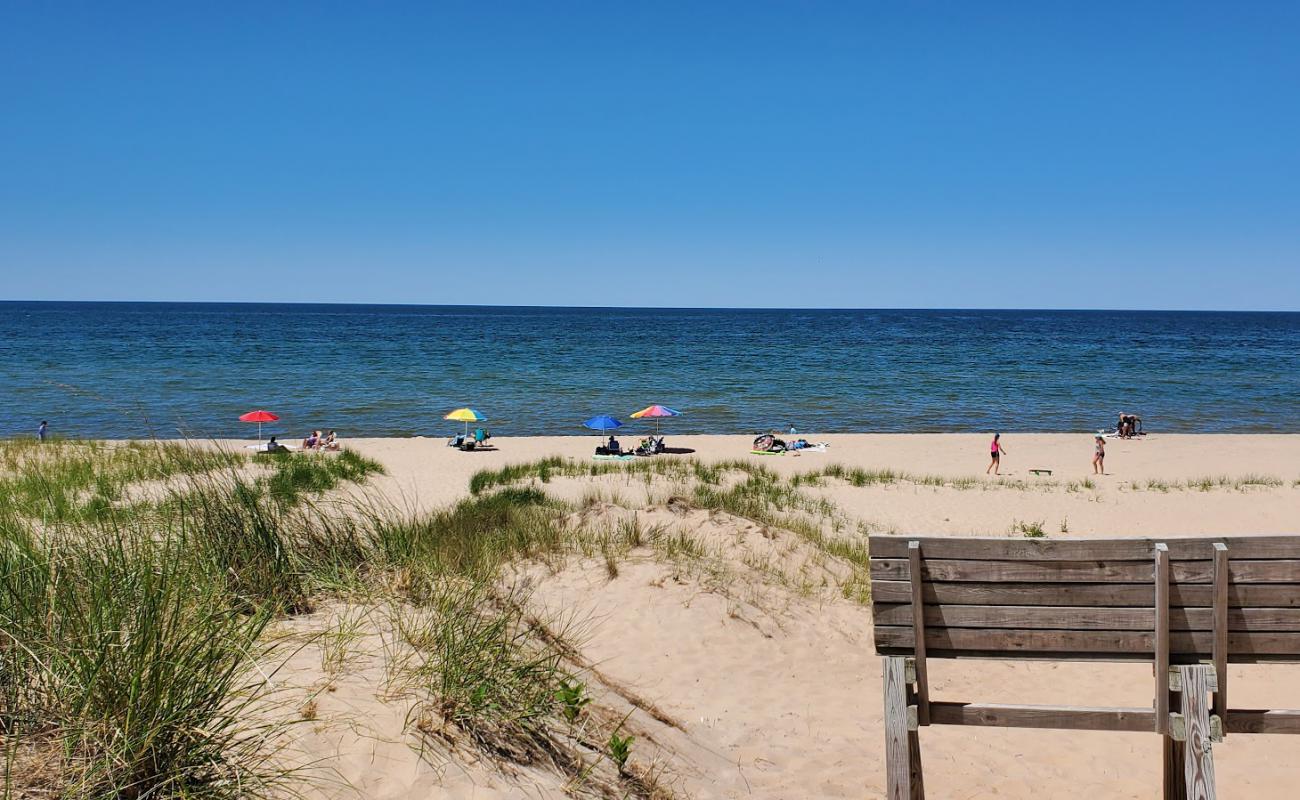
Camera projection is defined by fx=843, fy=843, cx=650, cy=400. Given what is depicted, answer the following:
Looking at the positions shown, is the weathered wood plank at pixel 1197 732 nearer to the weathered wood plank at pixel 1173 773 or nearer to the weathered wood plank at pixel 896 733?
the weathered wood plank at pixel 1173 773

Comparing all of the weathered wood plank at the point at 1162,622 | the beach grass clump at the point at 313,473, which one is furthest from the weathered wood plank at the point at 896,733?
the beach grass clump at the point at 313,473

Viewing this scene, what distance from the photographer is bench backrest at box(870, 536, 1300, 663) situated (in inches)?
139

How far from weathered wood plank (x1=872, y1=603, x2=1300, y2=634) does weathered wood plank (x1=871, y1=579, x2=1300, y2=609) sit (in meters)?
0.03

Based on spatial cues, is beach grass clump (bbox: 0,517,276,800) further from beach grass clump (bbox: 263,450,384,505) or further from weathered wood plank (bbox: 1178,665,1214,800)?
beach grass clump (bbox: 263,450,384,505)

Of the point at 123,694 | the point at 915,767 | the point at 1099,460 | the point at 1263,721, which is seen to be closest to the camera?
the point at 123,694

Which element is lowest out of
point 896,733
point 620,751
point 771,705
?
point 771,705

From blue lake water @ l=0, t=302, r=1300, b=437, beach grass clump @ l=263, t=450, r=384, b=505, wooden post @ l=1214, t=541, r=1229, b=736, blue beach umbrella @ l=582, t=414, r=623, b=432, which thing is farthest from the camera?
blue lake water @ l=0, t=302, r=1300, b=437

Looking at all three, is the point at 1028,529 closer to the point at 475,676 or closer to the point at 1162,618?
the point at 1162,618

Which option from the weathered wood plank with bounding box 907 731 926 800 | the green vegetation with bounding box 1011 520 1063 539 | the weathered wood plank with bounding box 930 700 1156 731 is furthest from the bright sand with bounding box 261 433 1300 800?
the green vegetation with bounding box 1011 520 1063 539

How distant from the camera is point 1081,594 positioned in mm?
3596

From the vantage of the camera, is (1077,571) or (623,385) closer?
(1077,571)

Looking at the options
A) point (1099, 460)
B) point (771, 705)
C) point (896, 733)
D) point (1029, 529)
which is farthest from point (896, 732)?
point (1099, 460)

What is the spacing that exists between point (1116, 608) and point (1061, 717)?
0.71 metres

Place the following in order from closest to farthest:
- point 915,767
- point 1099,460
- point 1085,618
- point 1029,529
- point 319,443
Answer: point 1085,618 < point 915,767 < point 1029,529 < point 1099,460 < point 319,443
